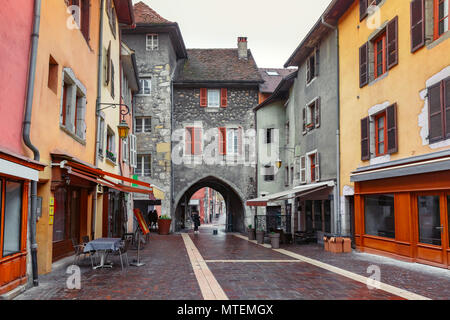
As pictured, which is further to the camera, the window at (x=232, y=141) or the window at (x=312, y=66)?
the window at (x=232, y=141)

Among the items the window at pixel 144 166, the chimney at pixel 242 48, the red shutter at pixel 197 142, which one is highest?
the chimney at pixel 242 48

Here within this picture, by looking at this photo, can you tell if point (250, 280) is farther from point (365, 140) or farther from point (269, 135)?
point (269, 135)

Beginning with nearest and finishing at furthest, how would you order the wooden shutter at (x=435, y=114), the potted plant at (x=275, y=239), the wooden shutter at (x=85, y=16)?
the wooden shutter at (x=435, y=114) → the wooden shutter at (x=85, y=16) → the potted plant at (x=275, y=239)

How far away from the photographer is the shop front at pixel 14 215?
6098mm

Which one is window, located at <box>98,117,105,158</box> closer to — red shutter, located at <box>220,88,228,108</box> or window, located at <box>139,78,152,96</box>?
window, located at <box>139,78,152,96</box>

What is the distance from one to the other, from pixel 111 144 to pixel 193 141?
946 centimetres

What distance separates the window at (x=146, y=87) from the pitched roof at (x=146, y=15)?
3.11 metres

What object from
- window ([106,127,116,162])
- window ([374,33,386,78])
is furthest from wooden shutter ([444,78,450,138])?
window ([106,127,116,162])

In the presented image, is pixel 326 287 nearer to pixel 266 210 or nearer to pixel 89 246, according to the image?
pixel 89 246

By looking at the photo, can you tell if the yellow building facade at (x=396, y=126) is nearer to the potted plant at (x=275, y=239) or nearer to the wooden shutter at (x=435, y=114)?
the wooden shutter at (x=435, y=114)

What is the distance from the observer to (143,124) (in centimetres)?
2456

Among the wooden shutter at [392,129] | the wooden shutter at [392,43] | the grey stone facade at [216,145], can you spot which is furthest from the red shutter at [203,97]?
the wooden shutter at [392,129]

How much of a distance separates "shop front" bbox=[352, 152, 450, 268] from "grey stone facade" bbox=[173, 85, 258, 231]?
12.1 metres

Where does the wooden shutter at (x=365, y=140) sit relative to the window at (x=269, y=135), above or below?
below
